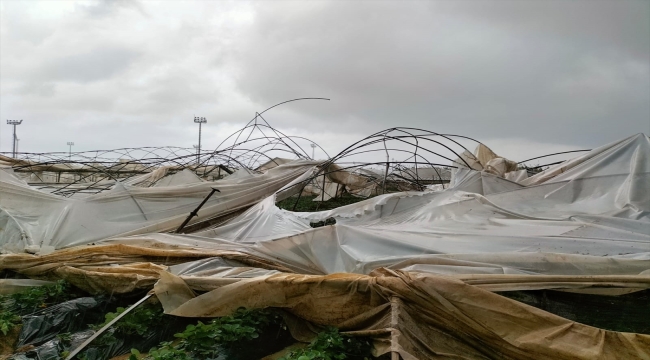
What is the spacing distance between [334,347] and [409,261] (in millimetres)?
1082

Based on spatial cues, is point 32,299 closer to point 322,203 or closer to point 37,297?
point 37,297

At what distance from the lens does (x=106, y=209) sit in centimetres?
841

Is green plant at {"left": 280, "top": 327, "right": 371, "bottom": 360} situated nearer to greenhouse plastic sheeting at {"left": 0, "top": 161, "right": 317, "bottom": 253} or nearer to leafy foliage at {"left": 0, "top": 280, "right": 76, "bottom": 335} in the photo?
leafy foliage at {"left": 0, "top": 280, "right": 76, "bottom": 335}

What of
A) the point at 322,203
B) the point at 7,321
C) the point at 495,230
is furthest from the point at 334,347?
the point at 322,203

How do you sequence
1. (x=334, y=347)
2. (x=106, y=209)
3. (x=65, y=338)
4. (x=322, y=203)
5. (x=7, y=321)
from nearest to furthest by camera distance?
(x=334, y=347) → (x=65, y=338) → (x=7, y=321) → (x=106, y=209) → (x=322, y=203)

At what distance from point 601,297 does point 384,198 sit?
10.9 ft

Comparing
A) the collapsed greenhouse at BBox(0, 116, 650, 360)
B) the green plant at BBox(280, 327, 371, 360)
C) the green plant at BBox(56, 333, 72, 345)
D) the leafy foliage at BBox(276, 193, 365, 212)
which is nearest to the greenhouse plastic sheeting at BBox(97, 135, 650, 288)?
the collapsed greenhouse at BBox(0, 116, 650, 360)

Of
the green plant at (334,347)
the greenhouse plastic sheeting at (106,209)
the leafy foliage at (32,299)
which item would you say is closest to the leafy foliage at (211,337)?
the green plant at (334,347)

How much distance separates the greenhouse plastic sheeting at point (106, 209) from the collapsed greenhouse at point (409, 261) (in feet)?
0.09

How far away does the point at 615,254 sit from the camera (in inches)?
161

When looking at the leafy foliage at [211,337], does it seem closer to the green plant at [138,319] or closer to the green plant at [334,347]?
the green plant at [334,347]

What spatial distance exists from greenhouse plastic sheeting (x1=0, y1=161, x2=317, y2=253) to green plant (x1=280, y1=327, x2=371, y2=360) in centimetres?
515

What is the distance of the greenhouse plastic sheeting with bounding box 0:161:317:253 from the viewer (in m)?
7.74

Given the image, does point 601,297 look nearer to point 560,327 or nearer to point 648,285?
point 648,285
